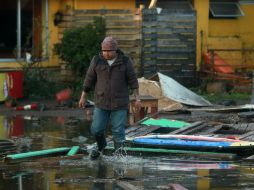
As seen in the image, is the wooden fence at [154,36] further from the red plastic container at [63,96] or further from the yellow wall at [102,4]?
the red plastic container at [63,96]

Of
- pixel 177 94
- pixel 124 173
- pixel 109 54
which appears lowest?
pixel 124 173

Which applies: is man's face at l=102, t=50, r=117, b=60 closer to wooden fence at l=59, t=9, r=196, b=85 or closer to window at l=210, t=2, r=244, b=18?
wooden fence at l=59, t=9, r=196, b=85

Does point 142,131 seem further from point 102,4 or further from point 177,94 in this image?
point 102,4

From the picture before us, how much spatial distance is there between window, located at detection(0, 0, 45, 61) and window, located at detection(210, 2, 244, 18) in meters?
5.07

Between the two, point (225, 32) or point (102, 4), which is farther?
point (225, 32)

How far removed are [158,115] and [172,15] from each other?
6.30m

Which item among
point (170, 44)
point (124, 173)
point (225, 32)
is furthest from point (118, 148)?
point (225, 32)

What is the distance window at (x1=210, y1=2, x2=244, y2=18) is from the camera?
2244 cm

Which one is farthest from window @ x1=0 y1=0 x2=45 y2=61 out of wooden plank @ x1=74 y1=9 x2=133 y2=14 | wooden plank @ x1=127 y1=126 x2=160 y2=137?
wooden plank @ x1=127 y1=126 x2=160 y2=137

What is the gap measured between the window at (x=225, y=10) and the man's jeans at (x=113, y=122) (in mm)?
11836

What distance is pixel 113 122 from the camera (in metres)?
11.0

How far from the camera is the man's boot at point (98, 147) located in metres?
11.0

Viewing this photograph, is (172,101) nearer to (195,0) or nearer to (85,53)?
(85,53)

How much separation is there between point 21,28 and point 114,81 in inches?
427
